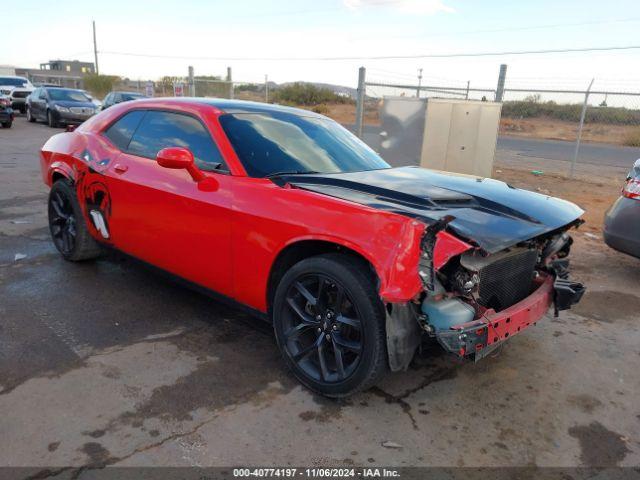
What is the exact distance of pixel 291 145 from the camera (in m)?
3.62

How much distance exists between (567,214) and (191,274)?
2.52 meters

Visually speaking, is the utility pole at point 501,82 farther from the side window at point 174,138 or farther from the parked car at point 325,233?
the side window at point 174,138

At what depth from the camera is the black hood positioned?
264 centimetres

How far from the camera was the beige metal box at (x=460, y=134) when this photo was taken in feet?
31.4

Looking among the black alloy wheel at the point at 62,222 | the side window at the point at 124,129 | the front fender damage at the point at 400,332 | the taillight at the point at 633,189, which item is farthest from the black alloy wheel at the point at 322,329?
the taillight at the point at 633,189

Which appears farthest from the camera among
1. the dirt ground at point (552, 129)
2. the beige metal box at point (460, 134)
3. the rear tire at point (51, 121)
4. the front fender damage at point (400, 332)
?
the dirt ground at point (552, 129)

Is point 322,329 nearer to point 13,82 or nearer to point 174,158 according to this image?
point 174,158

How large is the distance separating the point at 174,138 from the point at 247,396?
1.94 metres

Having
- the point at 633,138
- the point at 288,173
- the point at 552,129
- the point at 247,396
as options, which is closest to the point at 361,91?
the point at 288,173

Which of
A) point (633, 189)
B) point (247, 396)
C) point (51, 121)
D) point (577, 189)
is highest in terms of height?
point (633, 189)

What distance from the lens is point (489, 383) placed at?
317 cm

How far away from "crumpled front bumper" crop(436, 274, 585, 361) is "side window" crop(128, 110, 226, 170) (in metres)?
1.81

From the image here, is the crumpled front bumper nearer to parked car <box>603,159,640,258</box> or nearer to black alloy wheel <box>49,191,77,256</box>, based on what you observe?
parked car <box>603,159,640,258</box>

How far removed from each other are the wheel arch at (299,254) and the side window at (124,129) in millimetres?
1896
